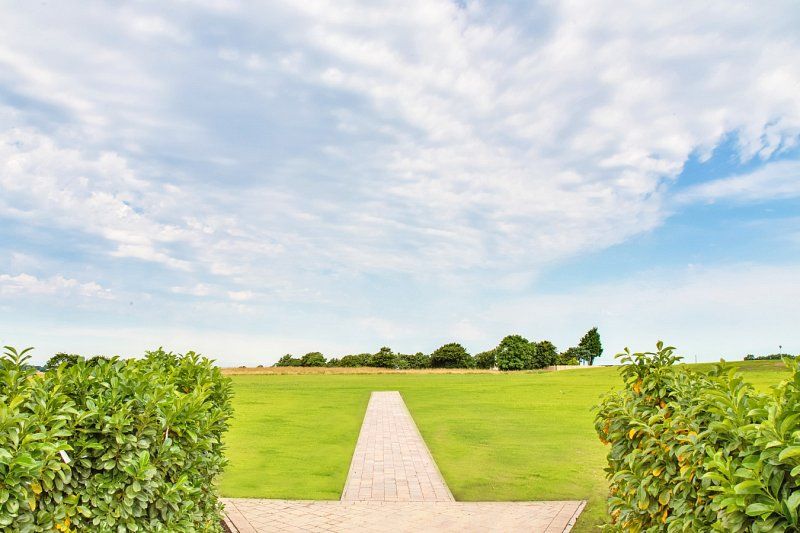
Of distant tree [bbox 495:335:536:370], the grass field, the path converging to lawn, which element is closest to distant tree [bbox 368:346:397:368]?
distant tree [bbox 495:335:536:370]

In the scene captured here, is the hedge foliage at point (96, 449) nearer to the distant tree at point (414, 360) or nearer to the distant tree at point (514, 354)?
the distant tree at point (414, 360)

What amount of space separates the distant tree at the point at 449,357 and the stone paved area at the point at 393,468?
101 meters

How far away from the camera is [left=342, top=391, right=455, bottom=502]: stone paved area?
938cm

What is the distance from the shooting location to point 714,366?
550cm

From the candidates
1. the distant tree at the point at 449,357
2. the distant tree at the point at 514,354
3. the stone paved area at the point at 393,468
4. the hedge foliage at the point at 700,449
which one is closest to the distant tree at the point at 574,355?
the distant tree at the point at 514,354

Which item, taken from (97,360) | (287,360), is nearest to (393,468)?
(97,360)

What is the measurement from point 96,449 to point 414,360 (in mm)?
113020

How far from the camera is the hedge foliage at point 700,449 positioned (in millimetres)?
3213

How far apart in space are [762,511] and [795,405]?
71 centimetres

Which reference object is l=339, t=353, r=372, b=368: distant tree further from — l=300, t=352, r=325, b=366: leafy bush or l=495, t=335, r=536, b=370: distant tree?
l=495, t=335, r=536, b=370: distant tree

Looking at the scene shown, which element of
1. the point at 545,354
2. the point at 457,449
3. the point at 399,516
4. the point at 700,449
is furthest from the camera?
the point at 545,354

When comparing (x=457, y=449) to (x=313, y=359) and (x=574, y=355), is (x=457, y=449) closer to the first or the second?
(x=313, y=359)

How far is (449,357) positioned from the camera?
387ft

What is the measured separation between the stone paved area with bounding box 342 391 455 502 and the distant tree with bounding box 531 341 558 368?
109m
